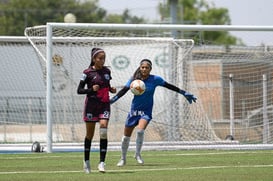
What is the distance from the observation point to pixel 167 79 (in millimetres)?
26516

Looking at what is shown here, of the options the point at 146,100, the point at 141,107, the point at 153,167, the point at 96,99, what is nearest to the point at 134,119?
the point at 141,107

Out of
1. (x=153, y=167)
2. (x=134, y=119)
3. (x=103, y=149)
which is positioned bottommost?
(x=153, y=167)

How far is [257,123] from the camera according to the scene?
2789 centimetres

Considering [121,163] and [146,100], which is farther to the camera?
[146,100]

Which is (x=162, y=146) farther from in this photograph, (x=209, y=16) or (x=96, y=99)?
(x=209, y=16)

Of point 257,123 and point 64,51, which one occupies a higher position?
point 64,51

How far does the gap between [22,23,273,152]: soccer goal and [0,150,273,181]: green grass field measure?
15.4 ft

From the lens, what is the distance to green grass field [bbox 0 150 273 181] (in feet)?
47.0

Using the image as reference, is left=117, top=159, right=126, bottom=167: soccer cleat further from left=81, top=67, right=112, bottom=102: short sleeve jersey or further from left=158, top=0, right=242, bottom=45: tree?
left=158, top=0, right=242, bottom=45: tree

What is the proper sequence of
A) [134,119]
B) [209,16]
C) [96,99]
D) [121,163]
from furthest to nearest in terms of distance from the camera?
[209,16], [134,119], [121,163], [96,99]

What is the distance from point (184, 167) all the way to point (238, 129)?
12.7 m

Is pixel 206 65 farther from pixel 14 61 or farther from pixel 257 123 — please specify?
pixel 14 61

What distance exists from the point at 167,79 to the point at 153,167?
403 inches

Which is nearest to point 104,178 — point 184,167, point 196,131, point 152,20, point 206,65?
point 184,167
